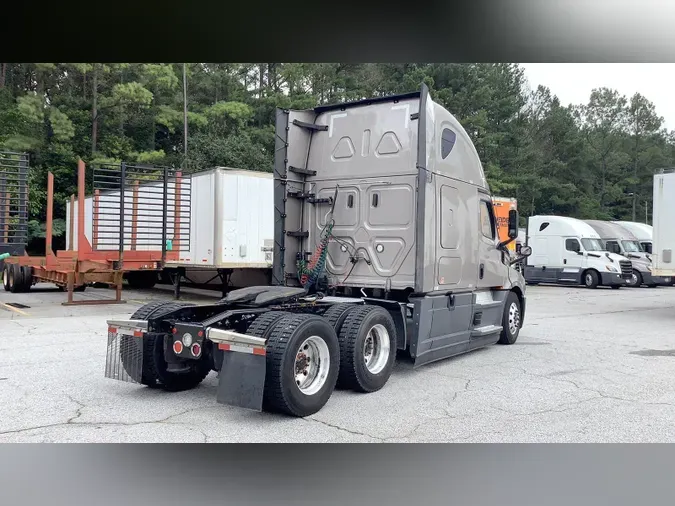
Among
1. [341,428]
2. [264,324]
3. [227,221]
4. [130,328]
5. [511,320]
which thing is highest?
[227,221]

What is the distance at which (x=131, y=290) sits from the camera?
786 inches

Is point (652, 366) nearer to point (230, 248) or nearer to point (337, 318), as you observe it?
point (337, 318)

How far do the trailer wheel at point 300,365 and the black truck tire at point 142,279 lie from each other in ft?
49.4

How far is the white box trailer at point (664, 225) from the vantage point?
14352mm

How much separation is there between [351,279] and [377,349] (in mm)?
1315

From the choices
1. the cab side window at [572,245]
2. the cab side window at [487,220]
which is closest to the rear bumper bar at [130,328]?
the cab side window at [487,220]

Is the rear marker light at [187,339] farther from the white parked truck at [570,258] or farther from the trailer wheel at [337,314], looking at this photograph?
the white parked truck at [570,258]

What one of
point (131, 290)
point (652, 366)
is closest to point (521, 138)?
point (131, 290)

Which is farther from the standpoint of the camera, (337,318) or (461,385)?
(461,385)

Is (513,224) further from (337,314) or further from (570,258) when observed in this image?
(570,258)

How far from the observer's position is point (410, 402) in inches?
244

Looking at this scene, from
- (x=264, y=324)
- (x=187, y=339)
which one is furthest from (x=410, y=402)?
(x=187, y=339)

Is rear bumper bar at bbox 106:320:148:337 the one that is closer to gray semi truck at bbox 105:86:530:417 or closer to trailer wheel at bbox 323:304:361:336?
gray semi truck at bbox 105:86:530:417
